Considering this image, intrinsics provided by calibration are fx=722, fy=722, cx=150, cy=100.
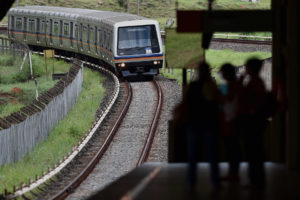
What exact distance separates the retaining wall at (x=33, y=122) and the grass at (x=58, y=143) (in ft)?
0.71

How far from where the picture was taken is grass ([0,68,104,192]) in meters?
16.8

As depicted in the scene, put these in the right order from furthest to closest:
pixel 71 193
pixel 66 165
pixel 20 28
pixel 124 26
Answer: pixel 20 28 → pixel 124 26 → pixel 66 165 → pixel 71 193

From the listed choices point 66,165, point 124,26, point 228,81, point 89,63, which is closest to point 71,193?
point 66,165

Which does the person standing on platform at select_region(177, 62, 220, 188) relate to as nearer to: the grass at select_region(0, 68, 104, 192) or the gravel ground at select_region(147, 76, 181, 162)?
the grass at select_region(0, 68, 104, 192)

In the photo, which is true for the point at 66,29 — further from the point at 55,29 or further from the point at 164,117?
the point at 164,117

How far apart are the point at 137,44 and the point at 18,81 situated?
1028 centimetres

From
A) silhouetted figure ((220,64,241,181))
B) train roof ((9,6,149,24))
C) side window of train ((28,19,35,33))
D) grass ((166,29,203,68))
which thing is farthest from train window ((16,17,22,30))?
silhouetted figure ((220,64,241,181))

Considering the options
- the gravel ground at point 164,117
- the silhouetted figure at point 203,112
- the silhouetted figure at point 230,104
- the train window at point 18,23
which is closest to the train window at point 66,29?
the train window at point 18,23

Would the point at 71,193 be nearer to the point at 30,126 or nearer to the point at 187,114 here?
the point at 30,126

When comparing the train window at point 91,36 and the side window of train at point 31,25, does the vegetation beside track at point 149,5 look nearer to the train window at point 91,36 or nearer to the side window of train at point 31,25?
the side window of train at point 31,25

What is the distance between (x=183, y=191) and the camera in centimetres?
877

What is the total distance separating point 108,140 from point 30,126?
7.50 ft

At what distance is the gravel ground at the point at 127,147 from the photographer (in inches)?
631

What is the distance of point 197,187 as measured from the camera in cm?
889
